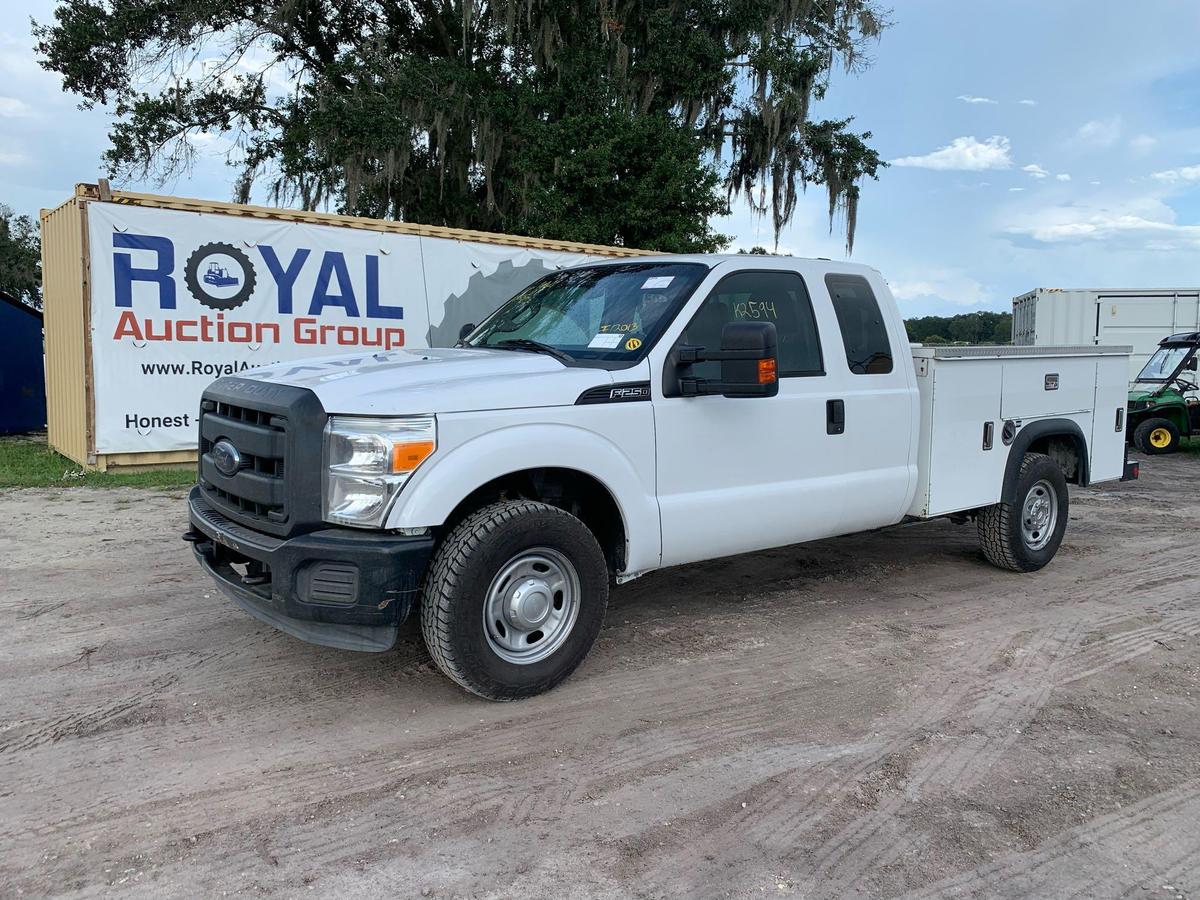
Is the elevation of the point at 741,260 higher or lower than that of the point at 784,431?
higher

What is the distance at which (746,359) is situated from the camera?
4.17 m

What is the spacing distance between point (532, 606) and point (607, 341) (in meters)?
1.39

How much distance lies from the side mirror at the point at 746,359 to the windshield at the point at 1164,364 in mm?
13248

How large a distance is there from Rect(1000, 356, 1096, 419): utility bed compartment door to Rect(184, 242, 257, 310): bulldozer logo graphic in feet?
27.9

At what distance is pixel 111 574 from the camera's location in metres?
6.23

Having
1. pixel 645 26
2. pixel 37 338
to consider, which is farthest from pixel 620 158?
pixel 37 338

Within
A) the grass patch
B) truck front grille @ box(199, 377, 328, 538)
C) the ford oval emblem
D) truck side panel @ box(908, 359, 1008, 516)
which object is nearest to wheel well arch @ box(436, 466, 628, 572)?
truck front grille @ box(199, 377, 328, 538)

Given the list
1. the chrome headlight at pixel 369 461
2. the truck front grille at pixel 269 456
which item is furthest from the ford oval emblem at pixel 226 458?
the chrome headlight at pixel 369 461

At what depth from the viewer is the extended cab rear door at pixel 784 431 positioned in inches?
180

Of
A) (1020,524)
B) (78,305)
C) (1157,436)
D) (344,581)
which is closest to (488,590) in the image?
(344,581)

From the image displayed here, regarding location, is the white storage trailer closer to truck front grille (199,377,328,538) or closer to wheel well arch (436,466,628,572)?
wheel well arch (436,466,628,572)

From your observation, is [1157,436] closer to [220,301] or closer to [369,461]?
[220,301]

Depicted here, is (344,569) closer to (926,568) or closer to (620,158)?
(926,568)

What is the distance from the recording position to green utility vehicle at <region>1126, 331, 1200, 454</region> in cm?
1478
